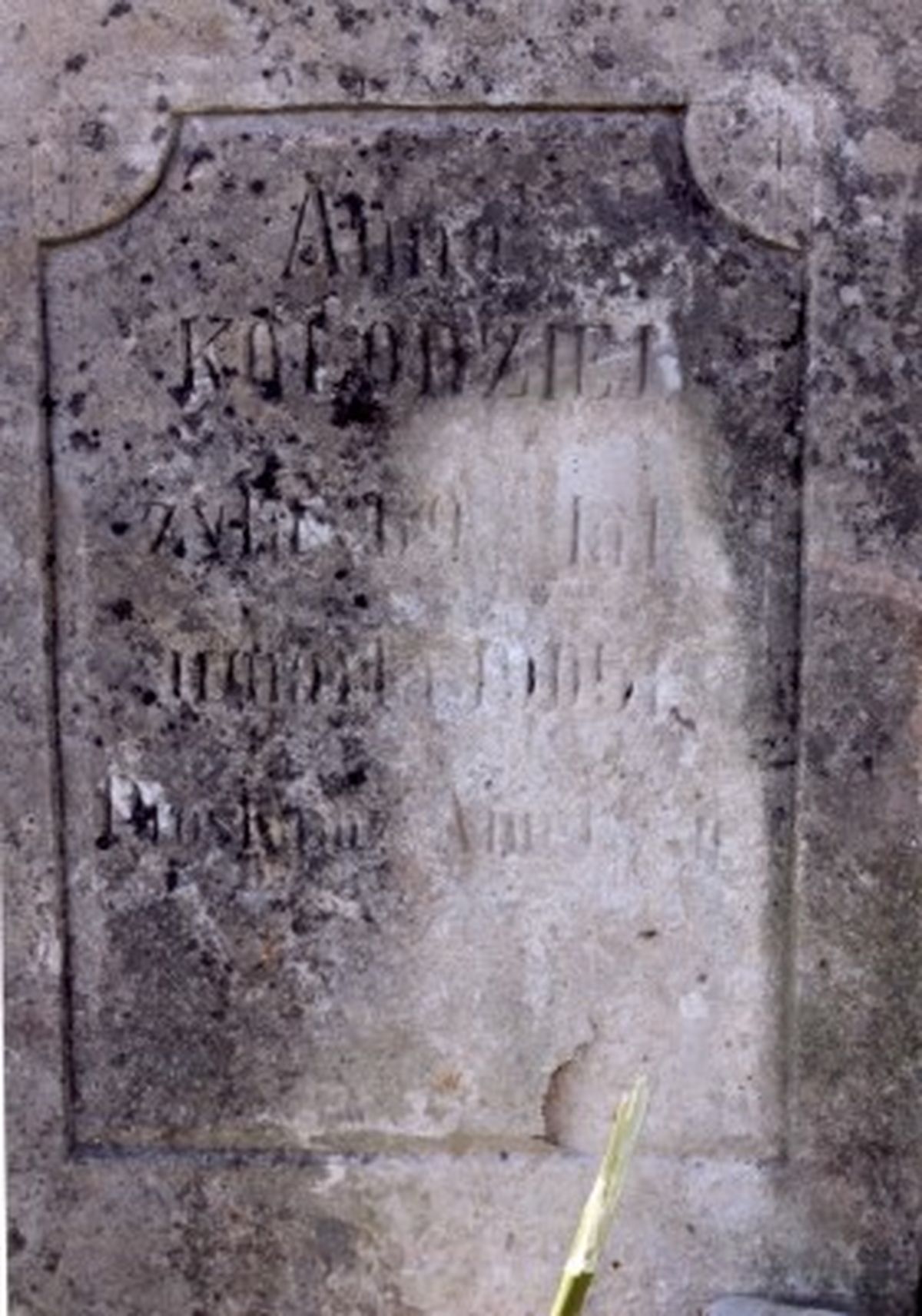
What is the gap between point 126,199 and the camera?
2.32 meters

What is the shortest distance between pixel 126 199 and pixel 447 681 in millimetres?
657

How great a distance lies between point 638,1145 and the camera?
2520mm

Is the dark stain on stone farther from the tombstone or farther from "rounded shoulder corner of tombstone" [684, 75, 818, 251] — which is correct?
"rounded shoulder corner of tombstone" [684, 75, 818, 251]

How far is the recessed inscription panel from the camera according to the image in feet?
7.60

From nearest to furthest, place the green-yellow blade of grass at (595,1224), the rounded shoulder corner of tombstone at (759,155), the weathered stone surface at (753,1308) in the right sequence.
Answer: the green-yellow blade of grass at (595,1224), the rounded shoulder corner of tombstone at (759,155), the weathered stone surface at (753,1308)

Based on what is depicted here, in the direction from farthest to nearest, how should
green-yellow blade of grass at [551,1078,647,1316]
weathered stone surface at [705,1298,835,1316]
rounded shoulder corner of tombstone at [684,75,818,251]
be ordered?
weathered stone surface at [705,1298,835,1316] < rounded shoulder corner of tombstone at [684,75,818,251] < green-yellow blade of grass at [551,1078,647,1316]

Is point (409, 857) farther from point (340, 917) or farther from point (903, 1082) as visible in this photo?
point (903, 1082)

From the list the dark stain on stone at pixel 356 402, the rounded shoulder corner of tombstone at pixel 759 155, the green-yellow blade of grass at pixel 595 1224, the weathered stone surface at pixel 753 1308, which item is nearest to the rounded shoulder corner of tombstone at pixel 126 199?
the dark stain on stone at pixel 356 402

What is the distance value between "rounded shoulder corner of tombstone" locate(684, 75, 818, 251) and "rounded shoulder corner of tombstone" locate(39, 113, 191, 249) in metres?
0.57

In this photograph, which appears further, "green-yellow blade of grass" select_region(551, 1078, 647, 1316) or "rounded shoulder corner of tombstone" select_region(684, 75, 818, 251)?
"rounded shoulder corner of tombstone" select_region(684, 75, 818, 251)

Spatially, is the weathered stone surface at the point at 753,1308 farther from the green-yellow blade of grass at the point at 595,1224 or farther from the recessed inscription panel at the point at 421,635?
the green-yellow blade of grass at the point at 595,1224

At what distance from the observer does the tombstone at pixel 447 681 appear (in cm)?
230

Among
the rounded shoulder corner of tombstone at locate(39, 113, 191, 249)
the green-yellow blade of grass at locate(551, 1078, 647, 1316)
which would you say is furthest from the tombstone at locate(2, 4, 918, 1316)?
the green-yellow blade of grass at locate(551, 1078, 647, 1316)

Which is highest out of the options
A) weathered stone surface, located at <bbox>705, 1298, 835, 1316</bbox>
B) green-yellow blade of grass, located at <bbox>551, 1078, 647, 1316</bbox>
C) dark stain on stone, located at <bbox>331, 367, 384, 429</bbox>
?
dark stain on stone, located at <bbox>331, 367, 384, 429</bbox>
